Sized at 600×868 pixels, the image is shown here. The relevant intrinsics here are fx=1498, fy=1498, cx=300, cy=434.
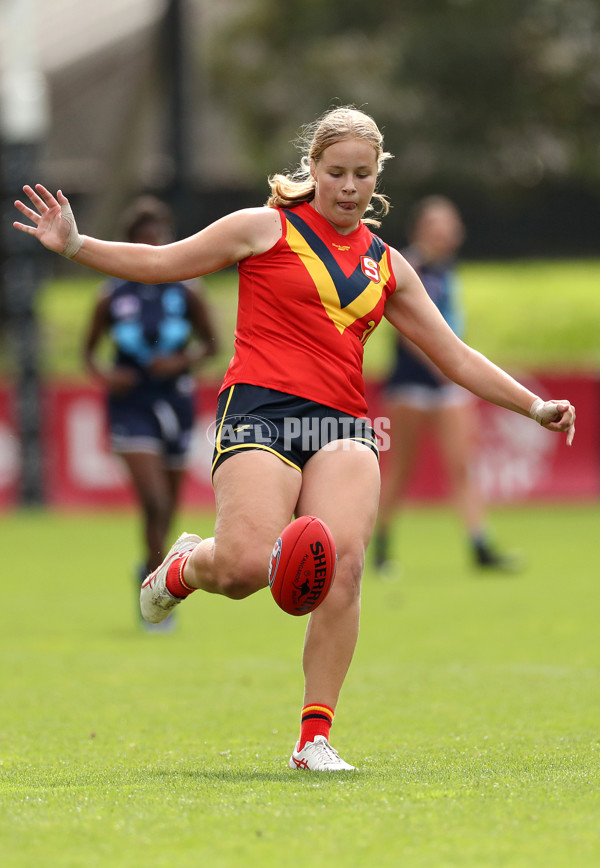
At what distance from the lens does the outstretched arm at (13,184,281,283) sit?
4.94m

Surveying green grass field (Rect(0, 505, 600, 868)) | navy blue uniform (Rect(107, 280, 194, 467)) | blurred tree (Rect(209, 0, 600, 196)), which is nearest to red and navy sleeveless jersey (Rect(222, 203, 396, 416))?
green grass field (Rect(0, 505, 600, 868))

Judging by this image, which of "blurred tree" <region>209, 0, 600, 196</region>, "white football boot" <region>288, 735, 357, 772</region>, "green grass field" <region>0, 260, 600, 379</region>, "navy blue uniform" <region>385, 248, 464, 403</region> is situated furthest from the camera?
"blurred tree" <region>209, 0, 600, 196</region>

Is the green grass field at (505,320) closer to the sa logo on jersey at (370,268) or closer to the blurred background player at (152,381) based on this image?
the blurred background player at (152,381)

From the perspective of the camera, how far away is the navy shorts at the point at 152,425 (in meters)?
9.05

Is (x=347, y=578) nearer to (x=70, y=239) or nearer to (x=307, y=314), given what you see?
(x=307, y=314)

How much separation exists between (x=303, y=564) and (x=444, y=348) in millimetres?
1224

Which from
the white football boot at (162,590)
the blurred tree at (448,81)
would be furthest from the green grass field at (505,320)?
the white football boot at (162,590)

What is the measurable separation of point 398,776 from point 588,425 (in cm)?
1304

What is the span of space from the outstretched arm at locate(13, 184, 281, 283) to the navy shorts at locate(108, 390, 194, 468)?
403cm

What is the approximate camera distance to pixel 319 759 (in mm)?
4879

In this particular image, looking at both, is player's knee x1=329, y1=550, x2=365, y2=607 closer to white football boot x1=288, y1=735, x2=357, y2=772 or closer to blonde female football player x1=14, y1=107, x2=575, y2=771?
blonde female football player x1=14, y1=107, x2=575, y2=771

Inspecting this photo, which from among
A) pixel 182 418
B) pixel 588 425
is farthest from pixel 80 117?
pixel 182 418

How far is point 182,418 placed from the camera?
916 centimetres

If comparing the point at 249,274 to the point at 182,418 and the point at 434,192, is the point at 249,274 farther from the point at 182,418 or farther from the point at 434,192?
the point at 434,192
